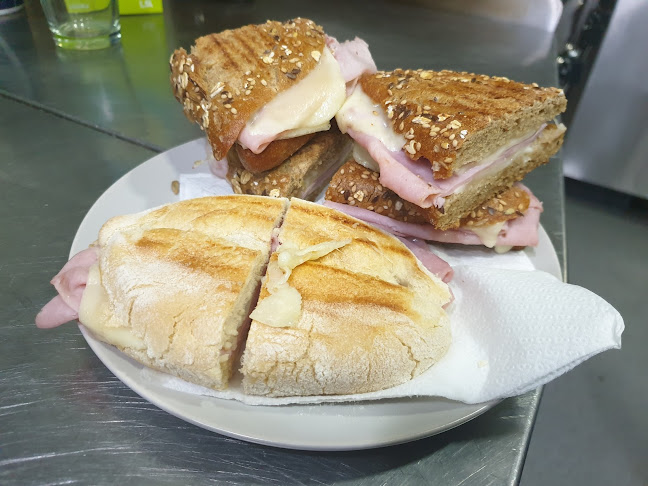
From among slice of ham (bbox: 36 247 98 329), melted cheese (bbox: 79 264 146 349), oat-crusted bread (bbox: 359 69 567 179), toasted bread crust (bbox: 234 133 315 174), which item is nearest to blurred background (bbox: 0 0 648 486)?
oat-crusted bread (bbox: 359 69 567 179)

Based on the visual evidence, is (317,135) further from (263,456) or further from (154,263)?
(263,456)

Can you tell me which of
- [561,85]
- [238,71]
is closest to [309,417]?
[238,71]

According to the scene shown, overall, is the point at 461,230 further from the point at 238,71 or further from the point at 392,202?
the point at 238,71

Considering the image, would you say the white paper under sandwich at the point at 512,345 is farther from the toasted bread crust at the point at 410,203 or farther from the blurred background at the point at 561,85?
the blurred background at the point at 561,85

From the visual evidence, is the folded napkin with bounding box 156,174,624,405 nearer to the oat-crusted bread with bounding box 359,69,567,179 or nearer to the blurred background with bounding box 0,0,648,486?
the oat-crusted bread with bounding box 359,69,567,179

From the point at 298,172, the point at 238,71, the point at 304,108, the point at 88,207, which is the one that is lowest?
the point at 88,207

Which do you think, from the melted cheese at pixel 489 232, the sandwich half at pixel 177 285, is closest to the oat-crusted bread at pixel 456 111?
the melted cheese at pixel 489 232
